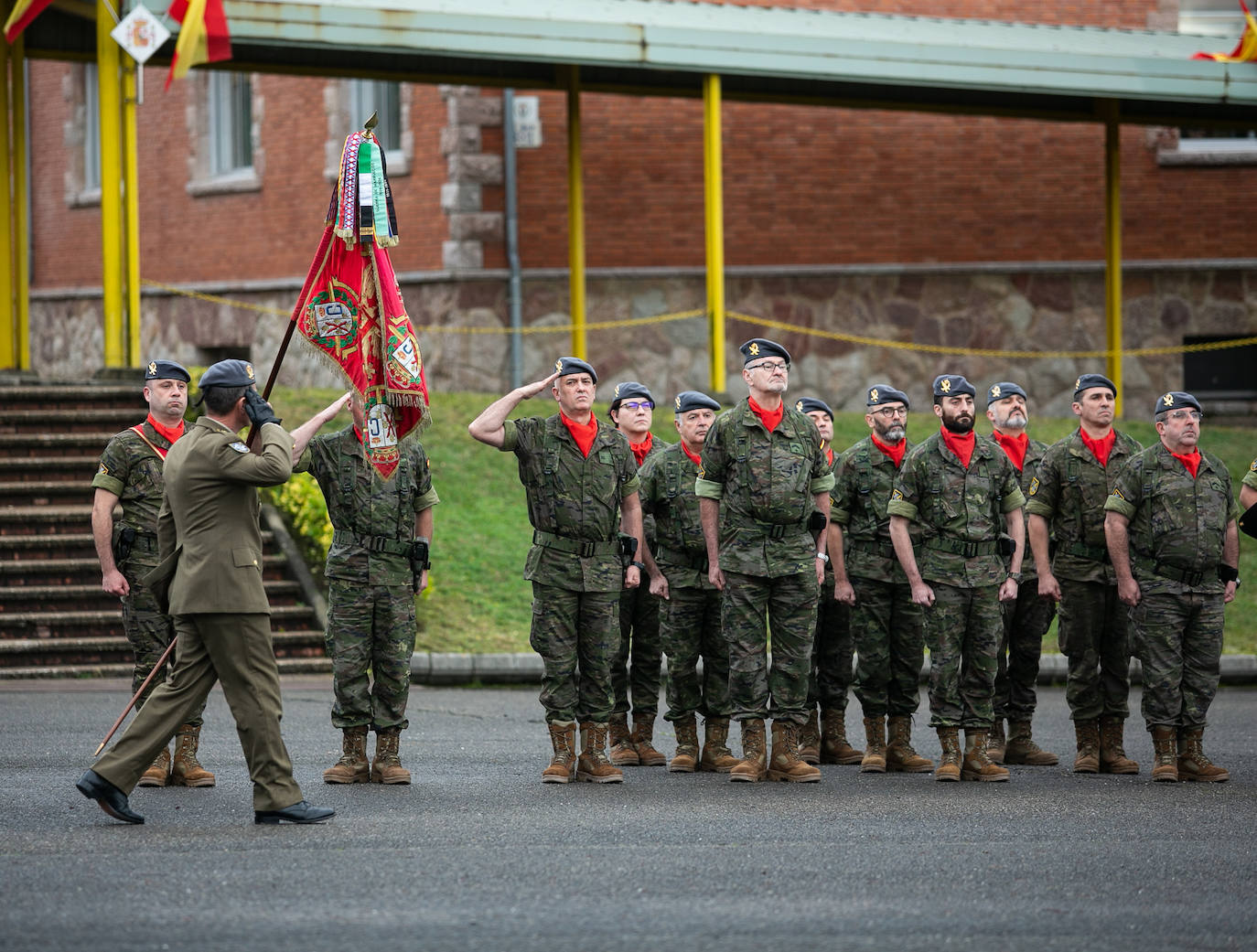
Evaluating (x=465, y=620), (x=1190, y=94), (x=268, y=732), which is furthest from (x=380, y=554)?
(x=1190, y=94)

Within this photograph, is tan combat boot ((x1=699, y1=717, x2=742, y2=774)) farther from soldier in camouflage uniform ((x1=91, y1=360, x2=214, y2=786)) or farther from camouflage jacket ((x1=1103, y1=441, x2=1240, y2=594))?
soldier in camouflage uniform ((x1=91, y1=360, x2=214, y2=786))

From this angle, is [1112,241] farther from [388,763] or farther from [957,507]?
[388,763]

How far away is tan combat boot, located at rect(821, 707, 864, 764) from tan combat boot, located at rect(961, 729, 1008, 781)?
91cm

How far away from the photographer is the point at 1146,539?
9992mm

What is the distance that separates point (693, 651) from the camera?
1034 cm

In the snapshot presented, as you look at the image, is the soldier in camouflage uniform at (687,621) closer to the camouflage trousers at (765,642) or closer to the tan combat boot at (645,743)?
the tan combat boot at (645,743)

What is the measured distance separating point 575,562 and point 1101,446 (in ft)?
10.7

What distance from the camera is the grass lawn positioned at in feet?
48.3

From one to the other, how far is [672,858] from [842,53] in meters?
13.5

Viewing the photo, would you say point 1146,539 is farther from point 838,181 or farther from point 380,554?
point 838,181

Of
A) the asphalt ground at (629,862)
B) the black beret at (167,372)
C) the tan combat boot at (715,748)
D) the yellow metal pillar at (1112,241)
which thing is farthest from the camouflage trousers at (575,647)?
the yellow metal pillar at (1112,241)

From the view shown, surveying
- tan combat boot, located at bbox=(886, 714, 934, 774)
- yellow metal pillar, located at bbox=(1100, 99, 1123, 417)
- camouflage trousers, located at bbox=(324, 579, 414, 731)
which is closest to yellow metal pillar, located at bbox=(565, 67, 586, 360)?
yellow metal pillar, located at bbox=(1100, 99, 1123, 417)

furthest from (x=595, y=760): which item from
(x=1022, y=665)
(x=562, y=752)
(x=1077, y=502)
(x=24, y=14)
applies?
(x=24, y=14)

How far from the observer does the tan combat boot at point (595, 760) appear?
961cm
